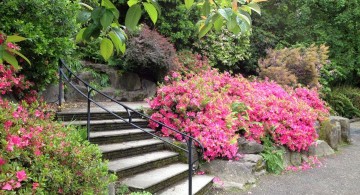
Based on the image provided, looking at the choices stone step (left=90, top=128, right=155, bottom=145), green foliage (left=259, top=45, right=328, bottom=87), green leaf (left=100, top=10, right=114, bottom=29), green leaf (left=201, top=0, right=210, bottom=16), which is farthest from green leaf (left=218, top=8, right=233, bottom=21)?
green foliage (left=259, top=45, right=328, bottom=87)

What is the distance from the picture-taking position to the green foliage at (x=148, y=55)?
815 centimetres

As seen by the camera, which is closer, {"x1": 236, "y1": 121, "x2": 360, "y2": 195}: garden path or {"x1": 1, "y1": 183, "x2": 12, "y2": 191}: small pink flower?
{"x1": 1, "y1": 183, "x2": 12, "y2": 191}: small pink flower

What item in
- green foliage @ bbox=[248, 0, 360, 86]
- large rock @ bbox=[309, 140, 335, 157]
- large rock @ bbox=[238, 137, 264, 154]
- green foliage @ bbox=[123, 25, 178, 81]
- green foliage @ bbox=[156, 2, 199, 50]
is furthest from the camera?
green foliage @ bbox=[248, 0, 360, 86]

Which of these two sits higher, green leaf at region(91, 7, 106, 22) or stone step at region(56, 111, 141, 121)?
green leaf at region(91, 7, 106, 22)

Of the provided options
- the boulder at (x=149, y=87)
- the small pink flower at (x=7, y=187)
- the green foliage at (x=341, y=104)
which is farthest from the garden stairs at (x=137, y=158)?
the green foliage at (x=341, y=104)

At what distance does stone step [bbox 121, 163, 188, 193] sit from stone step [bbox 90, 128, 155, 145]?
28.8 inches

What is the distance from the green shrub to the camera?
2297mm

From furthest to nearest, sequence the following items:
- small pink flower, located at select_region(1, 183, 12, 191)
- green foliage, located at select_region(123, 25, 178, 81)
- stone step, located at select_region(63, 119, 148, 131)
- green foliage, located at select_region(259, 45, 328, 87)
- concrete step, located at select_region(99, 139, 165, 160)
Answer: green foliage, located at select_region(259, 45, 328, 87) < green foliage, located at select_region(123, 25, 178, 81) < stone step, located at select_region(63, 119, 148, 131) < concrete step, located at select_region(99, 139, 165, 160) < small pink flower, located at select_region(1, 183, 12, 191)

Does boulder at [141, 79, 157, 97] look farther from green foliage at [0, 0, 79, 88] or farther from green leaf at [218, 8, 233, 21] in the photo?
green leaf at [218, 8, 233, 21]

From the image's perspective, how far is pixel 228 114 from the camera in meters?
6.23

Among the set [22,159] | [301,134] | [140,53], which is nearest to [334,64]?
[301,134]

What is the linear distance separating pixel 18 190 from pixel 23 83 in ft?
7.49

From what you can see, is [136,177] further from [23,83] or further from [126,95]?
[126,95]

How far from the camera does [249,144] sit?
6102mm
